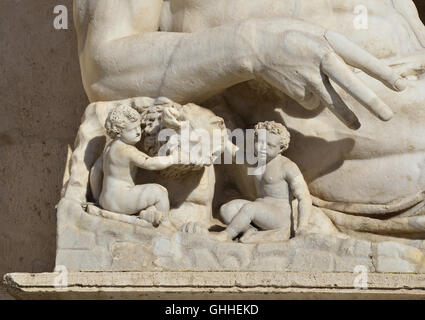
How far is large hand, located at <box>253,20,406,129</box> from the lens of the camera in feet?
12.6

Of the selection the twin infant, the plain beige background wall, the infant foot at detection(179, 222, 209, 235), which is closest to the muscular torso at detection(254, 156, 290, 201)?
the twin infant

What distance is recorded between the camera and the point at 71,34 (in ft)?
16.6

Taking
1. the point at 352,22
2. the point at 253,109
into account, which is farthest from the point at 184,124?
the point at 352,22

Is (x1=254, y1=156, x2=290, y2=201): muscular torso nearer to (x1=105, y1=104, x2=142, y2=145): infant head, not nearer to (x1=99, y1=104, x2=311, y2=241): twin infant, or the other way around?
(x1=99, y1=104, x2=311, y2=241): twin infant

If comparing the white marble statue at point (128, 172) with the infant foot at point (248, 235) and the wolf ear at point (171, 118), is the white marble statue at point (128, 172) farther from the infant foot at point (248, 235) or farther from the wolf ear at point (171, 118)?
the infant foot at point (248, 235)

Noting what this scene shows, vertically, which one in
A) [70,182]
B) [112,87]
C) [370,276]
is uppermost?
[112,87]

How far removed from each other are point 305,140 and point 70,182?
0.69 m

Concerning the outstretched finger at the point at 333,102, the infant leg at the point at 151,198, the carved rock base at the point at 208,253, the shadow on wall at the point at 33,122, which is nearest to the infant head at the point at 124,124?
the infant leg at the point at 151,198

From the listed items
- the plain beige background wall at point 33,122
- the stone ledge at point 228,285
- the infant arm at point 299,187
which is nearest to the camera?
the stone ledge at point 228,285

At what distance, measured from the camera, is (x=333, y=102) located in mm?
3869

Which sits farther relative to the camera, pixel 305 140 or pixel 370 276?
pixel 305 140

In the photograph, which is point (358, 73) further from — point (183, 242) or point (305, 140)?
point (183, 242)

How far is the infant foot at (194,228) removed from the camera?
3850 mm

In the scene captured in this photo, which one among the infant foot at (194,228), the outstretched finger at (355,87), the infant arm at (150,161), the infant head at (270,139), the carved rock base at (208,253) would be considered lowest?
the carved rock base at (208,253)
